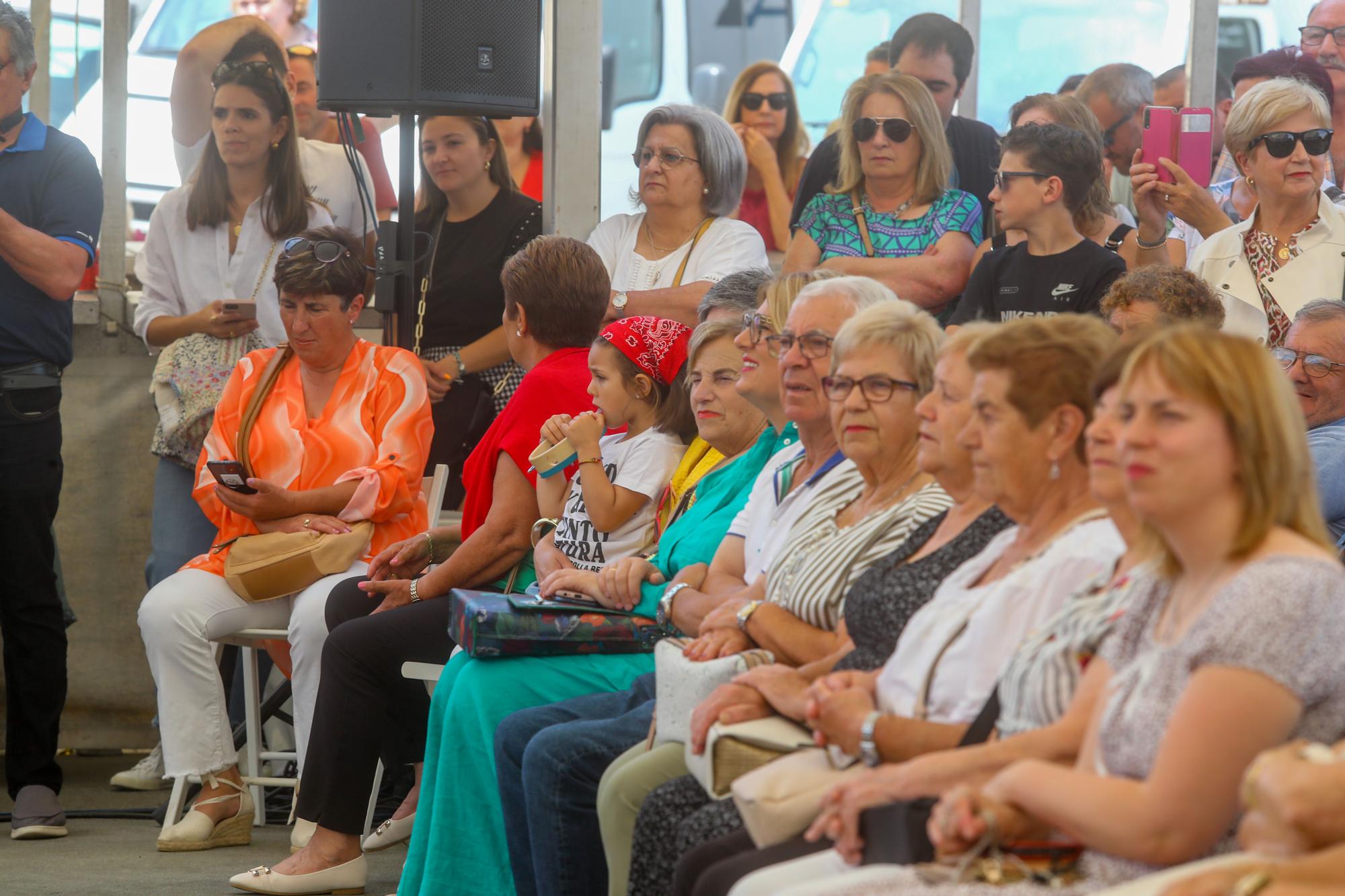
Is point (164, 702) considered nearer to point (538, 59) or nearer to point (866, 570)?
point (538, 59)

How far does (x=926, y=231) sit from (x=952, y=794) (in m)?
2.62

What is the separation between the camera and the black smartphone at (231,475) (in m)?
4.18

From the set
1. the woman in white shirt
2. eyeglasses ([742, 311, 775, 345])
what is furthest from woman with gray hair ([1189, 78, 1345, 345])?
the woman in white shirt

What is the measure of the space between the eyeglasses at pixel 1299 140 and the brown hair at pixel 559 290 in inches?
60.0

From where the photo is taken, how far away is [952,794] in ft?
5.94

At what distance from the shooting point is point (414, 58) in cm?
470

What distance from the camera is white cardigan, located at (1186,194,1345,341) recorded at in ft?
11.7

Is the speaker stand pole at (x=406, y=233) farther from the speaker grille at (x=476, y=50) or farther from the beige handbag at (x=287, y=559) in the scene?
the beige handbag at (x=287, y=559)

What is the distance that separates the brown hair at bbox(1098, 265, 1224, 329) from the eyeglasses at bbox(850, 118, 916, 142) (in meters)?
1.23

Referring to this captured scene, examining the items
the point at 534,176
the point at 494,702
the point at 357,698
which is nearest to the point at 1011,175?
the point at 494,702

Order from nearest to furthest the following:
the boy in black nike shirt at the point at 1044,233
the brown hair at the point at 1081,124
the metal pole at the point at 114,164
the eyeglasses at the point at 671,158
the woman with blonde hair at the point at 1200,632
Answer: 1. the woman with blonde hair at the point at 1200,632
2. the boy in black nike shirt at the point at 1044,233
3. the brown hair at the point at 1081,124
4. the eyeglasses at the point at 671,158
5. the metal pole at the point at 114,164

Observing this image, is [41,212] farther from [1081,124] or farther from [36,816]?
[1081,124]

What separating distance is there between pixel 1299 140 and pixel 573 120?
2445mm

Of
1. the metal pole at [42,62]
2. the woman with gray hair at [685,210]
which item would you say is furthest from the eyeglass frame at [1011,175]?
the metal pole at [42,62]
